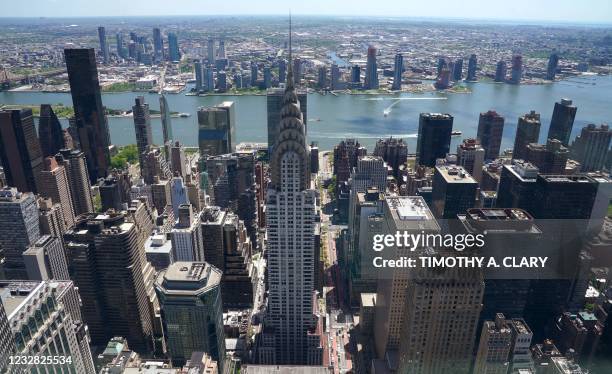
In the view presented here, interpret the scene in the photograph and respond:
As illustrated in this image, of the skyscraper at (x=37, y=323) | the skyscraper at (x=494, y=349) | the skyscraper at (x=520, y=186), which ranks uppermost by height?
the skyscraper at (x=37, y=323)

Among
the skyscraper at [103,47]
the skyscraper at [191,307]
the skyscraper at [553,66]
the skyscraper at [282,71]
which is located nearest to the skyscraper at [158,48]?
the skyscraper at [103,47]

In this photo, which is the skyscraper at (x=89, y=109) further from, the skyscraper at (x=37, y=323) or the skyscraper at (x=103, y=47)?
the skyscraper at (x=103, y=47)

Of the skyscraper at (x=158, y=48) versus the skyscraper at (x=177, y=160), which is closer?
the skyscraper at (x=177, y=160)

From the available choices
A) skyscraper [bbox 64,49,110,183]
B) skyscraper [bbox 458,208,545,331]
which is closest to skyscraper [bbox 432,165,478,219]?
skyscraper [bbox 458,208,545,331]

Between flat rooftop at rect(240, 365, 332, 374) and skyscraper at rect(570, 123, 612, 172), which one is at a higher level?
skyscraper at rect(570, 123, 612, 172)

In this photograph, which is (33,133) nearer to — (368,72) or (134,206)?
(134,206)

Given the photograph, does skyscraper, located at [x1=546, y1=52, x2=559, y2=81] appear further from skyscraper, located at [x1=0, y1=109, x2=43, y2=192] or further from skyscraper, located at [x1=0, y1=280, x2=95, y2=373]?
skyscraper, located at [x1=0, y1=280, x2=95, y2=373]

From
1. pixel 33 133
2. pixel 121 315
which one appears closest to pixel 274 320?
pixel 121 315
